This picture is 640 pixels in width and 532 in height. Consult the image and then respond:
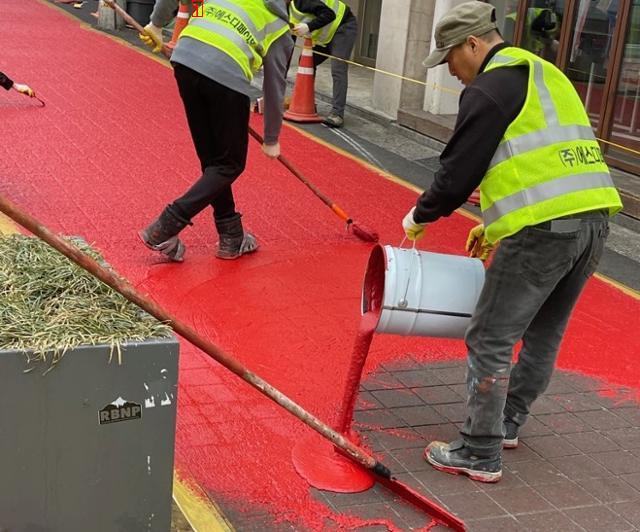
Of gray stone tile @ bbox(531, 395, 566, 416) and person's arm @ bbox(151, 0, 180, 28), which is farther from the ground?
A: person's arm @ bbox(151, 0, 180, 28)

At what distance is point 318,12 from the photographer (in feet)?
31.9

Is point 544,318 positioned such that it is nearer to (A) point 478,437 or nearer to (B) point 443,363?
(A) point 478,437

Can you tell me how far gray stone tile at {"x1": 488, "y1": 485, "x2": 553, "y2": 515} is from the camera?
3623mm

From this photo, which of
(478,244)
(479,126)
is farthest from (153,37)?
(479,126)

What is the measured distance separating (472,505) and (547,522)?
0.29 meters

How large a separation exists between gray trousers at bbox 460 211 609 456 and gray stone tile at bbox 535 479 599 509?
0.86 feet

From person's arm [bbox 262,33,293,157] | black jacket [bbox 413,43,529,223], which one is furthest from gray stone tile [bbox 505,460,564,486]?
person's arm [bbox 262,33,293,157]

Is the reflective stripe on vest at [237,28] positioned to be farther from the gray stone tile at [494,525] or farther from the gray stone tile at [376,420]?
the gray stone tile at [494,525]

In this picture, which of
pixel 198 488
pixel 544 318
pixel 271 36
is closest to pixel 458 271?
pixel 544 318

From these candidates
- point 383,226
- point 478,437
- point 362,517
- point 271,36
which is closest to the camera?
point 362,517

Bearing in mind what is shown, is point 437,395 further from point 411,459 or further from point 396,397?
point 411,459

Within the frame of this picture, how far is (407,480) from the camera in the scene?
3.75 m

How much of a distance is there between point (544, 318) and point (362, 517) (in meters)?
1.13

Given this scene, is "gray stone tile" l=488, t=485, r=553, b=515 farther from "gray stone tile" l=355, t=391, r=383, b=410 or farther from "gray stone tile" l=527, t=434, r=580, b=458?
"gray stone tile" l=355, t=391, r=383, b=410
